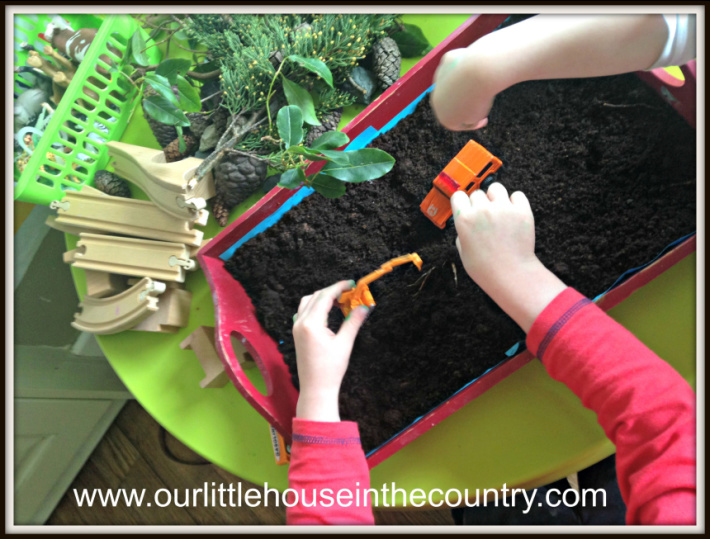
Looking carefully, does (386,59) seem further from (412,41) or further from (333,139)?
(333,139)

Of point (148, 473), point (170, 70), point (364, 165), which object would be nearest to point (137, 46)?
point (170, 70)

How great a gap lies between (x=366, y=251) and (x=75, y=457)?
1101mm

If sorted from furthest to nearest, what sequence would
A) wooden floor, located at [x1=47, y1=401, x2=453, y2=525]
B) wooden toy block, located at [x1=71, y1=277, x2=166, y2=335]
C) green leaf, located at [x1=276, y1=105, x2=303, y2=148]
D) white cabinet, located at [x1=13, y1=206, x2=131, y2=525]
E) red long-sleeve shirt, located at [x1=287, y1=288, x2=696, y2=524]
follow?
1. wooden floor, located at [x1=47, y1=401, x2=453, y2=525]
2. white cabinet, located at [x1=13, y1=206, x2=131, y2=525]
3. wooden toy block, located at [x1=71, y1=277, x2=166, y2=335]
4. green leaf, located at [x1=276, y1=105, x2=303, y2=148]
5. red long-sleeve shirt, located at [x1=287, y1=288, x2=696, y2=524]

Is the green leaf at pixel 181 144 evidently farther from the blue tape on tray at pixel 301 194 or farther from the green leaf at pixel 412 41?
the green leaf at pixel 412 41

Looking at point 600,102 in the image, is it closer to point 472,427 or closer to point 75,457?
point 472,427

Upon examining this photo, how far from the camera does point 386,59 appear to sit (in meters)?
0.79

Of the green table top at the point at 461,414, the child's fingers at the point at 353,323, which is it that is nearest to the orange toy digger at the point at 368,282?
the child's fingers at the point at 353,323

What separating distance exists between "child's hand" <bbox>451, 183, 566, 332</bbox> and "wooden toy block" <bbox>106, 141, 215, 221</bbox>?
0.43 m

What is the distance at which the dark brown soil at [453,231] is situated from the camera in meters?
0.70

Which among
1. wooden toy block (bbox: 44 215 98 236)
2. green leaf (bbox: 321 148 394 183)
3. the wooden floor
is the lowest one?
the wooden floor

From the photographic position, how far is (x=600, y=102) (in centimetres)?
74

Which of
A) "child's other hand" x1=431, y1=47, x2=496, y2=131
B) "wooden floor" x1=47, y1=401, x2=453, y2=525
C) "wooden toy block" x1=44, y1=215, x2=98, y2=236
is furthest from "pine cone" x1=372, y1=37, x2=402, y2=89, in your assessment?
"wooden floor" x1=47, y1=401, x2=453, y2=525

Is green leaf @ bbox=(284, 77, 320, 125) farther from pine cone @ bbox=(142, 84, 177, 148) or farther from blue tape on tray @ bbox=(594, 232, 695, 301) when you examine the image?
blue tape on tray @ bbox=(594, 232, 695, 301)

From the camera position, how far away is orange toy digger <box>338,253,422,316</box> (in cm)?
73
